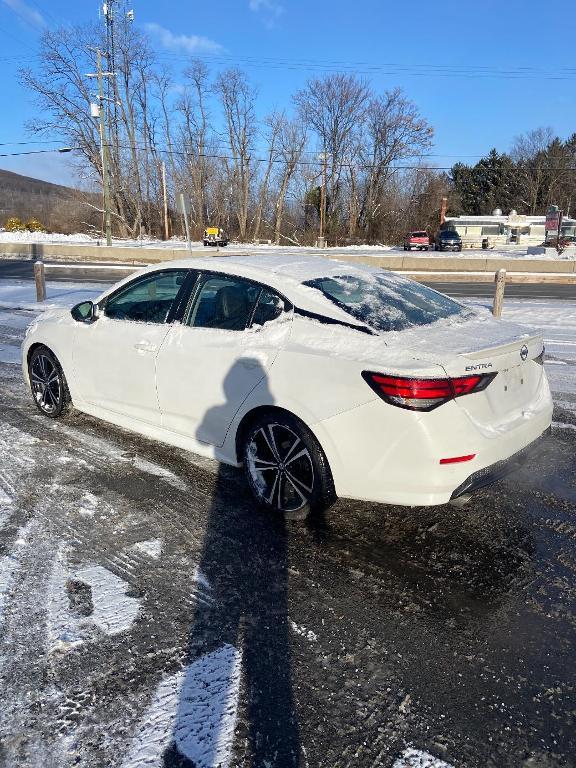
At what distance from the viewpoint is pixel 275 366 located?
337 centimetres

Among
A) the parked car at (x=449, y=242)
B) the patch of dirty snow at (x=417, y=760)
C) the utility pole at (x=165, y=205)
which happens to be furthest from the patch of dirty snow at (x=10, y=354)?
the utility pole at (x=165, y=205)

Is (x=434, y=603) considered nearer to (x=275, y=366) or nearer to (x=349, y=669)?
(x=349, y=669)

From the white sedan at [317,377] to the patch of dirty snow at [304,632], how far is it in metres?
0.84

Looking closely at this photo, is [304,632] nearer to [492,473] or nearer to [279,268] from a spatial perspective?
[492,473]

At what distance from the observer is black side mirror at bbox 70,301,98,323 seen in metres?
4.71

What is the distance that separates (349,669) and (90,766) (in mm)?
1007

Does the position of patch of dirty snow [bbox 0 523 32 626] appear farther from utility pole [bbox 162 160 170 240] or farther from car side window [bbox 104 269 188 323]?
utility pole [bbox 162 160 170 240]

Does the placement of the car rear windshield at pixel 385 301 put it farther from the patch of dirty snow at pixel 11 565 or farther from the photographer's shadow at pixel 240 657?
the patch of dirty snow at pixel 11 565

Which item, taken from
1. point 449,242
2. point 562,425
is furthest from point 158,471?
point 449,242

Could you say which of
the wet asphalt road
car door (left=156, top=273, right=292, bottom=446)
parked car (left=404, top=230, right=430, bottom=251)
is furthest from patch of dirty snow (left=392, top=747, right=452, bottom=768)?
parked car (left=404, top=230, right=430, bottom=251)

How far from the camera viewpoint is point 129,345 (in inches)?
169

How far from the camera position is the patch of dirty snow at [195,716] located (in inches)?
74.9

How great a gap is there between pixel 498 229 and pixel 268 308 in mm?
72284

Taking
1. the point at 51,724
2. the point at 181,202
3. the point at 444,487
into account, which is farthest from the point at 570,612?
the point at 181,202
